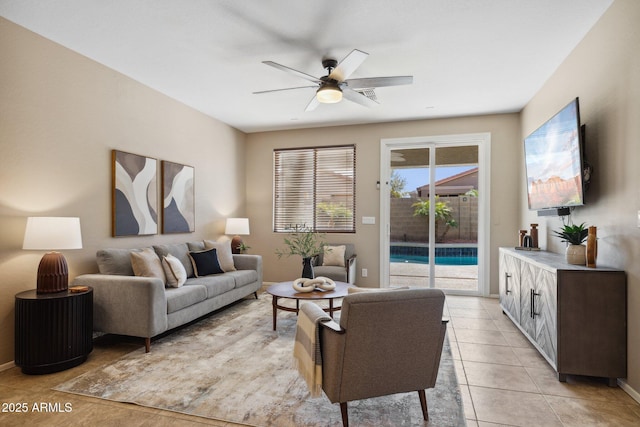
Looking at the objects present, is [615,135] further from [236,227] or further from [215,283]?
[236,227]

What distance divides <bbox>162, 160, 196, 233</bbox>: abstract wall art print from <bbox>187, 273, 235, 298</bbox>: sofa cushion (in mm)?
852

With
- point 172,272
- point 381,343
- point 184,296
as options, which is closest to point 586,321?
point 381,343

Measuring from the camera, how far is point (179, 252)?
4.28m

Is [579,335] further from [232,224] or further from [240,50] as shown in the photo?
[232,224]

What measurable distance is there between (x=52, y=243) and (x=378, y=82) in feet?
9.93

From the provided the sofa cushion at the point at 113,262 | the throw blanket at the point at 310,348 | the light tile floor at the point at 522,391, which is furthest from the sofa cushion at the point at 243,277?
the light tile floor at the point at 522,391

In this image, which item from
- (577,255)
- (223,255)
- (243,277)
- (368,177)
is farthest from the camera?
(368,177)

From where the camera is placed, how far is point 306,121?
18.6 ft

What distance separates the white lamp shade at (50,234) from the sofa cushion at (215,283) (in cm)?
137

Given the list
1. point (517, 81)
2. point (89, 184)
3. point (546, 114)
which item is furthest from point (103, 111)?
point (546, 114)

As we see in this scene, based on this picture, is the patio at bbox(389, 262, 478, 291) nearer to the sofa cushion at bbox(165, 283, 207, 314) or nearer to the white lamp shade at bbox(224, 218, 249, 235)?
the white lamp shade at bbox(224, 218, 249, 235)

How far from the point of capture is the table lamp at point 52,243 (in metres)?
2.69

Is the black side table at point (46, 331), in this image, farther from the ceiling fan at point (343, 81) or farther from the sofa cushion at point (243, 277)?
the ceiling fan at point (343, 81)

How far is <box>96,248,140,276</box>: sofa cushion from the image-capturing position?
11.1 feet
